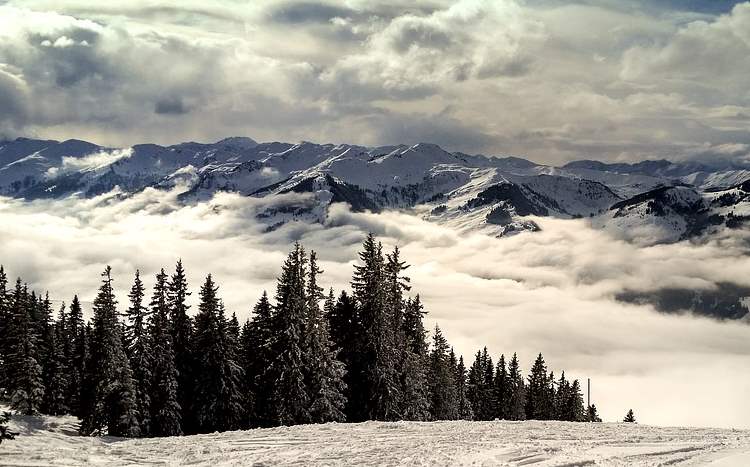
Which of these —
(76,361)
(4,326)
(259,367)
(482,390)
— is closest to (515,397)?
(482,390)

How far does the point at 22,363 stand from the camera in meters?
58.5

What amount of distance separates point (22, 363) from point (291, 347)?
95.0 feet

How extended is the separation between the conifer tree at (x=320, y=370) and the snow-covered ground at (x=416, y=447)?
1070 cm

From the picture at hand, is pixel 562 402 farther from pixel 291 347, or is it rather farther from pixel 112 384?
pixel 112 384

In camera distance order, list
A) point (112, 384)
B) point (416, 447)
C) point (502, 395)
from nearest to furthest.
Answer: point (416, 447), point (112, 384), point (502, 395)

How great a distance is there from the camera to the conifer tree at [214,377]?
51.1 meters

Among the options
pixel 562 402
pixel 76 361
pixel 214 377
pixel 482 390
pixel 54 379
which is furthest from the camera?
pixel 562 402

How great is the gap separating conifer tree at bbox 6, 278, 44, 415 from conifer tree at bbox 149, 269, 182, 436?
16449mm

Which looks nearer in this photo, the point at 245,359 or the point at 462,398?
the point at 245,359

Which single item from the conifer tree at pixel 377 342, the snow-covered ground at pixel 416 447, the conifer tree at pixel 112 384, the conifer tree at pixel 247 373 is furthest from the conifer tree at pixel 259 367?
the snow-covered ground at pixel 416 447

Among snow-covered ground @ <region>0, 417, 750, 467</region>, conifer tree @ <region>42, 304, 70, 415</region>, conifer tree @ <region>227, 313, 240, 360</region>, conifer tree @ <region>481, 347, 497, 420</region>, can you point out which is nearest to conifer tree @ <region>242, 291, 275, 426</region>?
conifer tree @ <region>227, 313, 240, 360</region>

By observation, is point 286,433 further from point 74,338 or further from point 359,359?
point 74,338

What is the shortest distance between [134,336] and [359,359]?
1842cm

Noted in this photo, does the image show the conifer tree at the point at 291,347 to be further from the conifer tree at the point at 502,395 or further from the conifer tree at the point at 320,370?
the conifer tree at the point at 502,395
